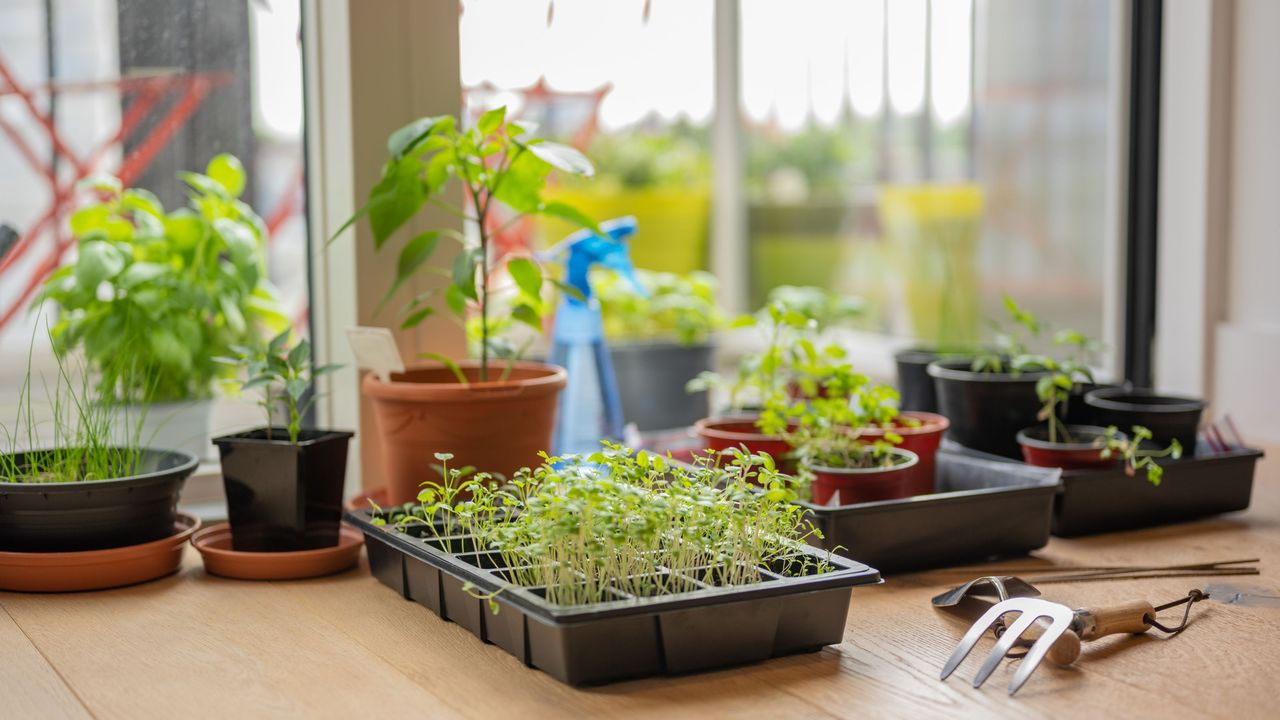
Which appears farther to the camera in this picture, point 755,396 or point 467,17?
point 467,17

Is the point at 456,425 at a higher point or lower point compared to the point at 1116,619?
→ higher

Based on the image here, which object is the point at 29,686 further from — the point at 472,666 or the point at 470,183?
the point at 470,183

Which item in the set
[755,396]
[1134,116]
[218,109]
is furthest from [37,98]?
[1134,116]

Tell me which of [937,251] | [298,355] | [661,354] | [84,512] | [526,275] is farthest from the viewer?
[937,251]

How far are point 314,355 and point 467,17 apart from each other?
0.71 m

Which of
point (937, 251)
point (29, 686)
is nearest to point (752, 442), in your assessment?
point (29, 686)

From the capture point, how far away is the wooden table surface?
1076 millimetres

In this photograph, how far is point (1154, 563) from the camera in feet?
5.09

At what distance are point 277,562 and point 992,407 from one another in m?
0.96

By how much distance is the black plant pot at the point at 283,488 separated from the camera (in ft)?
4.91

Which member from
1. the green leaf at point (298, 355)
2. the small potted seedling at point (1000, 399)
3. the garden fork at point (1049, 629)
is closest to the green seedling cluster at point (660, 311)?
the small potted seedling at point (1000, 399)

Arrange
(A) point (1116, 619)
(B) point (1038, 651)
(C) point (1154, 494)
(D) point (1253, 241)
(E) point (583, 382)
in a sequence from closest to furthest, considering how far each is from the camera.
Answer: (B) point (1038, 651), (A) point (1116, 619), (C) point (1154, 494), (E) point (583, 382), (D) point (1253, 241)

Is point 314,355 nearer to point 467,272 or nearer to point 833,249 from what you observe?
point 467,272

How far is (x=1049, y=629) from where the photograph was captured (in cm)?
115
